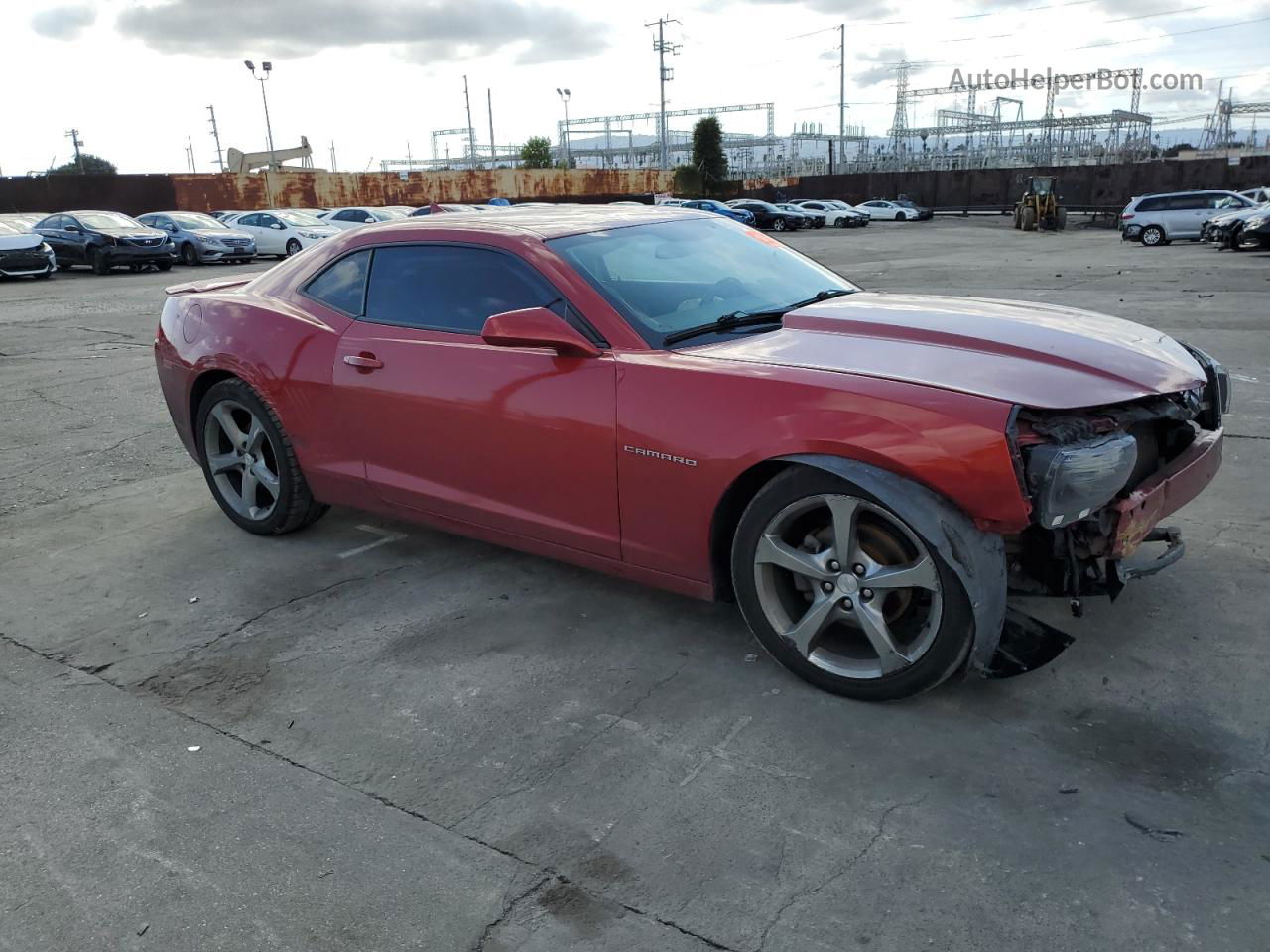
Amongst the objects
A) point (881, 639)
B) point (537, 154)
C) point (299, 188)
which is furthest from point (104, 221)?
point (537, 154)

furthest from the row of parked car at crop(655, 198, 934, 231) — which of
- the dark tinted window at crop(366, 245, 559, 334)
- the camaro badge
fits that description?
the camaro badge

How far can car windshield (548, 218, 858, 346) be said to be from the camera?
3623 millimetres

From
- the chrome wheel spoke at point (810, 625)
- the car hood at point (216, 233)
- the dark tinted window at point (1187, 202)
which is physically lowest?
the chrome wheel spoke at point (810, 625)

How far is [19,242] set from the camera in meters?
21.5

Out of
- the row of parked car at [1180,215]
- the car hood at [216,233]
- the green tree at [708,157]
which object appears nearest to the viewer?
the row of parked car at [1180,215]

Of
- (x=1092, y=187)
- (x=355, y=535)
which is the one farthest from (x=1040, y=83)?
(x=355, y=535)

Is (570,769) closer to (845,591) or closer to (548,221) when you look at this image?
(845,591)

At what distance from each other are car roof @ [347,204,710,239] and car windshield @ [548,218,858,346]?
7cm

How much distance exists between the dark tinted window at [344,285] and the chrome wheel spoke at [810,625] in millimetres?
2404

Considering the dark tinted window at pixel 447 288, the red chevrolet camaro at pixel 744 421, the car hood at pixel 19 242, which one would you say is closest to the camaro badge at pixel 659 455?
the red chevrolet camaro at pixel 744 421

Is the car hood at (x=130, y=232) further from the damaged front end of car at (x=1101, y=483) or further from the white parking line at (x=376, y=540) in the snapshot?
the damaged front end of car at (x=1101, y=483)

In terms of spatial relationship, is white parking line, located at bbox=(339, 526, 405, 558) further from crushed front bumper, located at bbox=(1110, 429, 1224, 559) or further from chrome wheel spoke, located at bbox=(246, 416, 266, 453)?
crushed front bumper, located at bbox=(1110, 429, 1224, 559)

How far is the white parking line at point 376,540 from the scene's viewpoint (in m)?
4.69

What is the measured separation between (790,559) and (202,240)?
26805 millimetres
